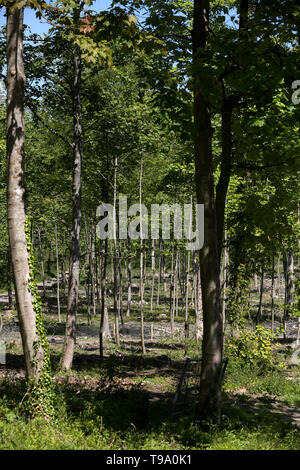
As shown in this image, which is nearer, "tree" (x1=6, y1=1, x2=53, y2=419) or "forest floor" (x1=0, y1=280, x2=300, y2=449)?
"forest floor" (x1=0, y1=280, x2=300, y2=449)

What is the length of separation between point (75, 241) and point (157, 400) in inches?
246

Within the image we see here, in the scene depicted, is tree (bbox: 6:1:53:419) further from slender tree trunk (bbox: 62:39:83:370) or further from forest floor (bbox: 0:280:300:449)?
slender tree trunk (bbox: 62:39:83:370)

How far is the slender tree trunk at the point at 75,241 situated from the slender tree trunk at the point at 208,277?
302 inches

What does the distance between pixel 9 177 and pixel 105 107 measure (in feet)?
31.5

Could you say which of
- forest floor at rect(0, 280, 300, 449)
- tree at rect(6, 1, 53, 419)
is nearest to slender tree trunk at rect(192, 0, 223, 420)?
forest floor at rect(0, 280, 300, 449)

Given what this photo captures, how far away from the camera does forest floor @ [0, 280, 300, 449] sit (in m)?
6.71

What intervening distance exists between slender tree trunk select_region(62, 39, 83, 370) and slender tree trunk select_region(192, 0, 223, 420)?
768 cm

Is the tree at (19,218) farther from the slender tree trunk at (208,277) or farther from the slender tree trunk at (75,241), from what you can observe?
the slender tree trunk at (75,241)

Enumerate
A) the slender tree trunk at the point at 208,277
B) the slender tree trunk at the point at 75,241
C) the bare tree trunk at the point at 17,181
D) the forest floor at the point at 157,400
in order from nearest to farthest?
1. the forest floor at the point at 157,400
2. the bare tree trunk at the point at 17,181
3. the slender tree trunk at the point at 208,277
4. the slender tree trunk at the point at 75,241

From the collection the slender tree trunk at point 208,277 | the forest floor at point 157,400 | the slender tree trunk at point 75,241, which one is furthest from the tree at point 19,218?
the slender tree trunk at point 75,241

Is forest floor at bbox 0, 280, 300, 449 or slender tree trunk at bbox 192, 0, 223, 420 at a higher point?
slender tree trunk at bbox 192, 0, 223, 420

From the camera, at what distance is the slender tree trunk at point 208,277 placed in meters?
7.50

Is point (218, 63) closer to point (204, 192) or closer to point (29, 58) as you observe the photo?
point (204, 192)

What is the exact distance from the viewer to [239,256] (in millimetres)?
14648
